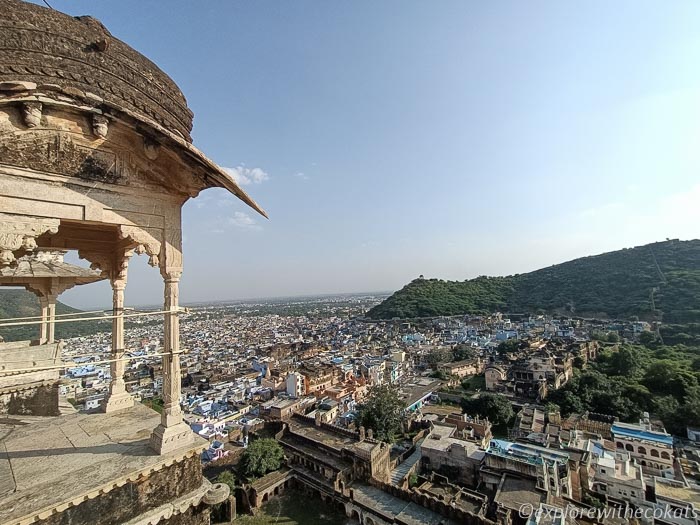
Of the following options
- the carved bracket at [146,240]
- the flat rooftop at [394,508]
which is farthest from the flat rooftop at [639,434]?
the carved bracket at [146,240]

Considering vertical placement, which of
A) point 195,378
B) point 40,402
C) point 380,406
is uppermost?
point 40,402

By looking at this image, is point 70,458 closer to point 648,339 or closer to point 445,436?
point 445,436

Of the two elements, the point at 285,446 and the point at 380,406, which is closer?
the point at 285,446

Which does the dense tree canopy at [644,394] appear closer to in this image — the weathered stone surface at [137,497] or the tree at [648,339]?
the tree at [648,339]

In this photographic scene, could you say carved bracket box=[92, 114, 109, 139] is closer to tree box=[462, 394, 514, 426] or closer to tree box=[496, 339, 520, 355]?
tree box=[462, 394, 514, 426]

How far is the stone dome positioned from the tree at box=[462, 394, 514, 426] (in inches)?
1083

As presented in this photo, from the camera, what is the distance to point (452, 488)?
50.3 feet

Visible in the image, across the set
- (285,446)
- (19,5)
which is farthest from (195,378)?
(19,5)

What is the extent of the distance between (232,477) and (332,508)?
4.82 metres

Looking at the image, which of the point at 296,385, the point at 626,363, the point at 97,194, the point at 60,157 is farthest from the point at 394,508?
the point at 626,363

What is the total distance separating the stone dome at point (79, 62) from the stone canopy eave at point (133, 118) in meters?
0.04

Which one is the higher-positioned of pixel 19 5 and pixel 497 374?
pixel 19 5

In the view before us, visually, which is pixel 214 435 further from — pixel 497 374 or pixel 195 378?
pixel 497 374

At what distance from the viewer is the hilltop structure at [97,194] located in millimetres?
2510
